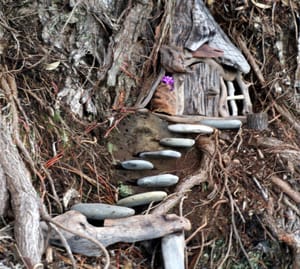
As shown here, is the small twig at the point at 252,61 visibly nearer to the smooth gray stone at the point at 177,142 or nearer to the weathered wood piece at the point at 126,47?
the weathered wood piece at the point at 126,47

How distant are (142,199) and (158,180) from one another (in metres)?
0.17

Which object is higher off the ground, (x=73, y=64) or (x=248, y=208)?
(x=73, y=64)

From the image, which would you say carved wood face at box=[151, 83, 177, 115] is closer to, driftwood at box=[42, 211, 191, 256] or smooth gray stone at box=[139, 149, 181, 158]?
smooth gray stone at box=[139, 149, 181, 158]

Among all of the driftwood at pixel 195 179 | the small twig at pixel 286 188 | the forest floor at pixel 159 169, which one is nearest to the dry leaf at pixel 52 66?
the forest floor at pixel 159 169

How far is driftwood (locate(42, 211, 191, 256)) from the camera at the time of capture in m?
2.23

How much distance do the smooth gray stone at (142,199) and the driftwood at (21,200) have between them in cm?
47

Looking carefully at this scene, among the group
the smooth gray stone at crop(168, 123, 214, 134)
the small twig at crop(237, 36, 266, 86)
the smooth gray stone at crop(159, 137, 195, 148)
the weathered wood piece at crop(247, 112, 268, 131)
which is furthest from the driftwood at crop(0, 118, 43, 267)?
the small twig at crop(237, 36, 266, 86)

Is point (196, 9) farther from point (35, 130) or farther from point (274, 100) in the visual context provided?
point (35, 130)

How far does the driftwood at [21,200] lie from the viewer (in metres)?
2.12

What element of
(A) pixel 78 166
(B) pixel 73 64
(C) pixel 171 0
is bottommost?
(A) pixel 78 166

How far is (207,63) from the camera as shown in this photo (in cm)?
343

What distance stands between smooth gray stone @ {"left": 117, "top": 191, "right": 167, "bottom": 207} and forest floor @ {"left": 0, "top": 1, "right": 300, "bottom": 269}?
41mm

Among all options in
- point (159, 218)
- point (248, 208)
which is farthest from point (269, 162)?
point (159, 218)

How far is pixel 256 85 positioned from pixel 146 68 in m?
0.74
